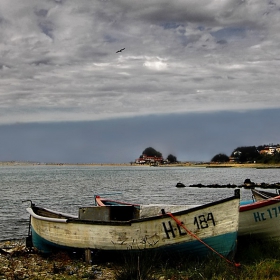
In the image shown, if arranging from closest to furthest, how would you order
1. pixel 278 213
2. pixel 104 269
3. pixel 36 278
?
pixel 36 278 → pixel 104 269 → pixel 278 213

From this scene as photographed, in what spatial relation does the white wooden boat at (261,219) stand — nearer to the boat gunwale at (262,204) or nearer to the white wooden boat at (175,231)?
the boat gunwale at (262,204)

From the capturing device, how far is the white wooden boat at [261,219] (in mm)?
13703

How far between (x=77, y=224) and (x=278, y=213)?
6836mm

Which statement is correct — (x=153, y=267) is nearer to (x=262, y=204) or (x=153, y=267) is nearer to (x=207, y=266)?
(x=207, y=266)

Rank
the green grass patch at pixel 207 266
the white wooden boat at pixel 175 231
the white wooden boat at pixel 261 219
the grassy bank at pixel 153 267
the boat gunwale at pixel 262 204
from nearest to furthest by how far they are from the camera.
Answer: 1. the green grass patch at pixel 207 266
2. the grassy bank at pixel 153 267
3. the white wooden boat at pixel 175 231
4. the boat gunwale at pixel 262 204
5. the white wooden boat at pixel 261 219

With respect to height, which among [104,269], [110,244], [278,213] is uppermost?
[278,213]

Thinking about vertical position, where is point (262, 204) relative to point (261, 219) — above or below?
above

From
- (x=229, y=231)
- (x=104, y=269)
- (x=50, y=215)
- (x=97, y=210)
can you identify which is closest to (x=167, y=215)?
(x=229, y=231)

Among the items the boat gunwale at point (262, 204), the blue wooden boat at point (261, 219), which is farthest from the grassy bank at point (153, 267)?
the boat gunwale at point (262, 204)

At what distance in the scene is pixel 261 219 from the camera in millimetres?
13883

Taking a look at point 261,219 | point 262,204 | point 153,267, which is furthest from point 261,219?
point 153,267

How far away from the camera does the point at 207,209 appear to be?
39.5 ft

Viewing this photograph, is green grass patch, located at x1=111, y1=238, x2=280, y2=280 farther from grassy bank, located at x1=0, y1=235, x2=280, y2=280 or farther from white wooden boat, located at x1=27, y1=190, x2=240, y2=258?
white wooden boat, located at x1=27, y1=190, x2=240, y2=258

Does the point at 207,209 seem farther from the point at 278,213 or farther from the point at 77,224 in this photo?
the point at 77,224
